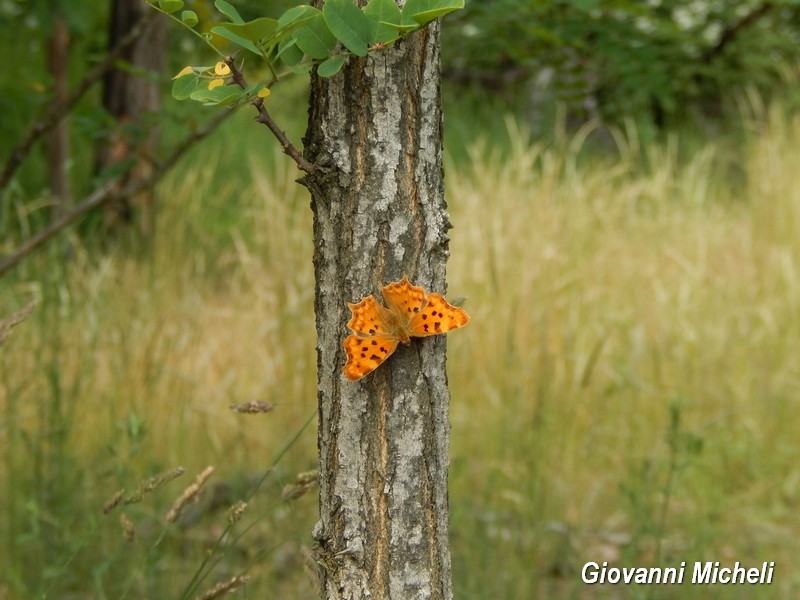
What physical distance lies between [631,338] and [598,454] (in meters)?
0.61

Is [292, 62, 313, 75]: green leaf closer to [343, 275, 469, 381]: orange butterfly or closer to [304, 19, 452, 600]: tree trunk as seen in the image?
[304, 19, 452, 600]: tree trunk

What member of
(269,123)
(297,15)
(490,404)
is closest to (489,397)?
(490,404)

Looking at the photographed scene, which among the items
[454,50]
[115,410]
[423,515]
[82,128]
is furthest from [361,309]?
[454,50]

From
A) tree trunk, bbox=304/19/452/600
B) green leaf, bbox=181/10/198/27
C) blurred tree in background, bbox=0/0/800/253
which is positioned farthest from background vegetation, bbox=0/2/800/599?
green leaf, bbox=181/10/198/27

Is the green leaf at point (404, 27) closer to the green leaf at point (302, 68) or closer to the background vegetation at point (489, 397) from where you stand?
the green leaf at point (302, 68)

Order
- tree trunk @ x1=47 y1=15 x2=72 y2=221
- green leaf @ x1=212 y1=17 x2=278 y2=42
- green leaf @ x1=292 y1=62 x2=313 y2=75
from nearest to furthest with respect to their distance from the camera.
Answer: green leaf @ x1=212 y1=17 x2=278 y2=42, green leaf @ x1=292 y1=62 x2=313 y2=75, tree trunk @ x1=47 y1=15 x2=72 y2=221

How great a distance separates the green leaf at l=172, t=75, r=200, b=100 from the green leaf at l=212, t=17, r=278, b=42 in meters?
0.11

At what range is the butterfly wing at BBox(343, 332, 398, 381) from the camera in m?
1.13

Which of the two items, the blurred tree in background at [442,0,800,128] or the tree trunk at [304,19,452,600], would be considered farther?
the blurred tree in background at [442,0,800,128]

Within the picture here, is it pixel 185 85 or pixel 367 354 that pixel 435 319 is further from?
pixel 185 85

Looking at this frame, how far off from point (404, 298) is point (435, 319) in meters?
0.05

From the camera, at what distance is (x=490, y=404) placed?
3492mm

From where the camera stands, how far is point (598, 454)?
3.39 m

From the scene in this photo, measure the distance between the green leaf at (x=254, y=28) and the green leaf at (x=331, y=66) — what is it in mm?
76
